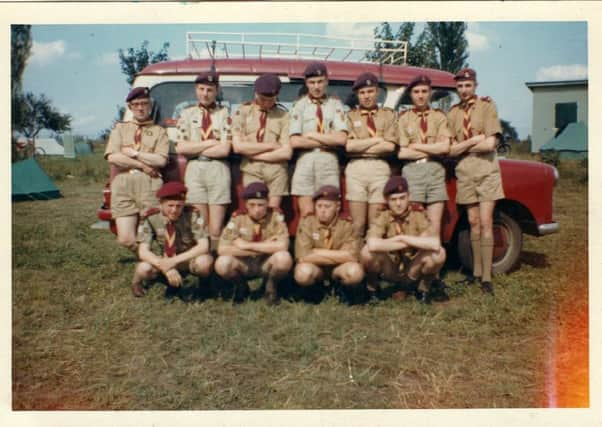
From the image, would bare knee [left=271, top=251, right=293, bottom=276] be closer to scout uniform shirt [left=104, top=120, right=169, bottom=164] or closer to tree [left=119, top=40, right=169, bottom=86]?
scout uniform shirt [left=104, top=120, right=169, bottom=164]

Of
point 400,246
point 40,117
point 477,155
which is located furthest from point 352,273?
point 40,117

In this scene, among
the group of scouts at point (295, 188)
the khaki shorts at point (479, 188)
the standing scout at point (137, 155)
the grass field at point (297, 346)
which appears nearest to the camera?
the grass field at point (297, 346)

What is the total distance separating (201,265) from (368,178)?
53.5 inches

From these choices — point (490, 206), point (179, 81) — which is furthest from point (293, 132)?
point (490, 206)

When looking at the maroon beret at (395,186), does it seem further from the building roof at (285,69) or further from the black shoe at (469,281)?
the black shoe at (469,281)

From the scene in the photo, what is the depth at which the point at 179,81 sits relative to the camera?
394cm

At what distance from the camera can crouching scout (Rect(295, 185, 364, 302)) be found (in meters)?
3.64

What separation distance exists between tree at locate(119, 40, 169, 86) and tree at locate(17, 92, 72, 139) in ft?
1.89

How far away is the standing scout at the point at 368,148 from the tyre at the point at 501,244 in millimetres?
946

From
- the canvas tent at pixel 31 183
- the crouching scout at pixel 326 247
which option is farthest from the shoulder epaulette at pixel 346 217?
the canvas tent at pixel 31 183

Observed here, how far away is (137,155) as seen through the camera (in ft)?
12.3

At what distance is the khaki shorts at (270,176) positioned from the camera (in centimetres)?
375

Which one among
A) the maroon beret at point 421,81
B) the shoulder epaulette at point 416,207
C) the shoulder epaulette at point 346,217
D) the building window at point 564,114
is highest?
the maroon beret at point 421,81

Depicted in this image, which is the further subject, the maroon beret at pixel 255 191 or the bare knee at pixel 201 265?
the bare knee at pixel 201 265
